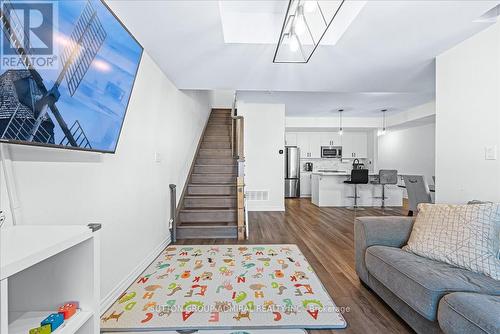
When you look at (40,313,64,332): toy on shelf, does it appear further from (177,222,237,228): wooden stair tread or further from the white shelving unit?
(177,222,237,228): wooden stair tread

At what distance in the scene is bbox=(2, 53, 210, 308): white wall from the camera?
4.12ft

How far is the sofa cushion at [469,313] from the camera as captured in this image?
1.05 metres

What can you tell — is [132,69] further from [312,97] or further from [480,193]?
[312,97]

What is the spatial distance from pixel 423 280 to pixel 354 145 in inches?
295

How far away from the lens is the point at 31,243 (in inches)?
32.1

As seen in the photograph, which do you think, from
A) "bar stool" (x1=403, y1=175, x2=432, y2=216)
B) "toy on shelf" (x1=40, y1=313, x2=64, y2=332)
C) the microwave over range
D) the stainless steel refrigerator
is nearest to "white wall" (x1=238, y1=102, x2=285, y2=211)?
the stainless steel refrigerator

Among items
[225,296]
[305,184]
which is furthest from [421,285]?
[305,184]

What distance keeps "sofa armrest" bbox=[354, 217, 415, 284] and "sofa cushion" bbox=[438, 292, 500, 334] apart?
30.6 inches

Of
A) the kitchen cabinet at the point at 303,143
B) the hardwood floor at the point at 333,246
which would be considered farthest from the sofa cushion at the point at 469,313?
the kitchen cabinet at the point at 303,143

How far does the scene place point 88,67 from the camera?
49.5 inches

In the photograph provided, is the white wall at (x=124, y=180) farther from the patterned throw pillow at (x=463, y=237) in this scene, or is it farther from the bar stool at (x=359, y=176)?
the bar stool at (x=359, y=176)

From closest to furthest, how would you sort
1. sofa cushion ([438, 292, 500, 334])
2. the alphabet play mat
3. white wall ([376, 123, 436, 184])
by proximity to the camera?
sofa cushion ([438, 292, 500, 334]) < the alphabet play mat < white wall ([376, 123, 436, 184])

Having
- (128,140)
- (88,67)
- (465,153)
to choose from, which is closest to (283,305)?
(128,140)

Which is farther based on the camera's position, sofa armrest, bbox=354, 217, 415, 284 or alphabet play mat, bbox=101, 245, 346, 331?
sofa armrest, bbox=354, 217, 415, 284
